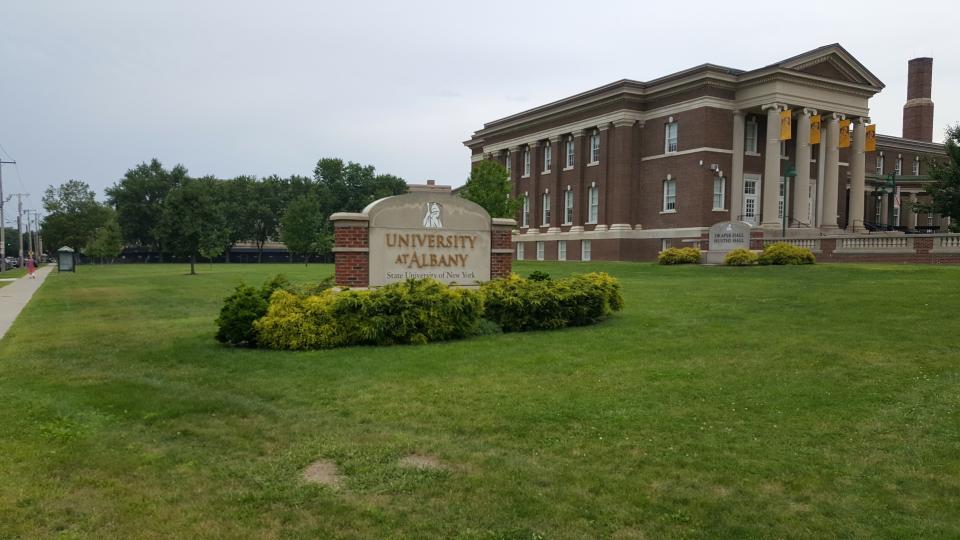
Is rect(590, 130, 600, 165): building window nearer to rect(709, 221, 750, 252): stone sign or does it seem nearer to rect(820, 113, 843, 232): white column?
rect(820, 113, 843, 232): white column

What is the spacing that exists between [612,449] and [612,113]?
143 feet

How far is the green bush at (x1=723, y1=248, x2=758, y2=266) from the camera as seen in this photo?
93.9 ft

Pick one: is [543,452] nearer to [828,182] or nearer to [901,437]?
[901,437]

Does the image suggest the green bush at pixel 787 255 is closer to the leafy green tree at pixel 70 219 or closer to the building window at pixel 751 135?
the building window at pixel 751 135

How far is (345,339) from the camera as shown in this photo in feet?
34.8

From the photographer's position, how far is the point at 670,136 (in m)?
44.4

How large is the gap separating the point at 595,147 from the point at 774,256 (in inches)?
920

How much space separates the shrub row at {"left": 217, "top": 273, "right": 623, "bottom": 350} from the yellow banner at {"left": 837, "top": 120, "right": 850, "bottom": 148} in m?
39.2

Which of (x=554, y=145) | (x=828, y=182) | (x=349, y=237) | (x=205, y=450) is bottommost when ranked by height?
(x=205, y=450)

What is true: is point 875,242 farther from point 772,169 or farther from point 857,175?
point 857,175

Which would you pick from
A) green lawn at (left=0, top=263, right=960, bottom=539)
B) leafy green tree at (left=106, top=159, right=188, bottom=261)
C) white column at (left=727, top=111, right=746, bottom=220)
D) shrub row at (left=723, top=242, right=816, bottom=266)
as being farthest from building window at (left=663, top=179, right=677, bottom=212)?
leafy green tree at (left=106, top=159, right=188, bottom=261)

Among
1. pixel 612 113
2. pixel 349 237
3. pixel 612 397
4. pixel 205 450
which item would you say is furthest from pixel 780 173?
pixel 205 450

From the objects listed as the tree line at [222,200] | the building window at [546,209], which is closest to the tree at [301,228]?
the tree line at [222,200]

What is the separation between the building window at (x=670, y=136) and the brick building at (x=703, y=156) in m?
0.07
